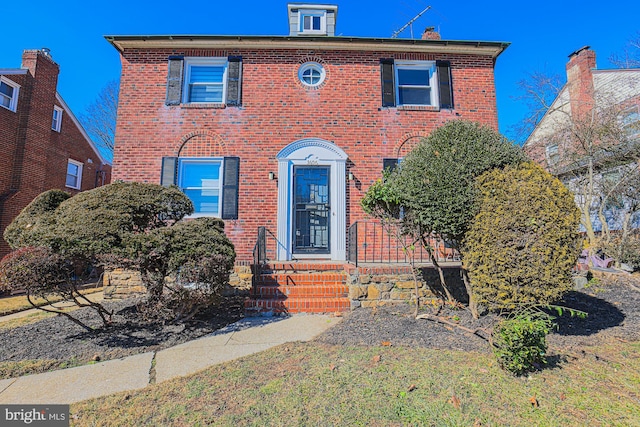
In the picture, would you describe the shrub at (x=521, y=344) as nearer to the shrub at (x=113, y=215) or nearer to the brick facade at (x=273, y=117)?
the shrub at (x=113, y=215)

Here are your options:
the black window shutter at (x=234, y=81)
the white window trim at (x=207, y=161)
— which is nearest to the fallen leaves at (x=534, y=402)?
the white window trim at (x=207, y=161)

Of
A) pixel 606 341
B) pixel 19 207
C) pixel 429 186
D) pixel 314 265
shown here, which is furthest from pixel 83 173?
pixel 606 341

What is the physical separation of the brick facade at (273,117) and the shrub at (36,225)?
2320 mm

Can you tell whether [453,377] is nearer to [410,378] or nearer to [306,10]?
[410,378]

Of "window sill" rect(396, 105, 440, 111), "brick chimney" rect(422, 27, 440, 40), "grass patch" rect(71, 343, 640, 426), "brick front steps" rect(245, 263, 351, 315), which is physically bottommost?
"grass patch" rect(71, 343, 640, 426)

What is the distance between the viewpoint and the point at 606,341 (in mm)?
3781

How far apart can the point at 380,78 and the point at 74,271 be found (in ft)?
24.4

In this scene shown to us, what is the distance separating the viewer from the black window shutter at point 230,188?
7.39 meters

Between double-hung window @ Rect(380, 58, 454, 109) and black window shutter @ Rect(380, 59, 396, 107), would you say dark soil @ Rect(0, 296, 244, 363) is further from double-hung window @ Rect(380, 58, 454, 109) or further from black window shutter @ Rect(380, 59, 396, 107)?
double-hung window @ Rect(380, 58, 454, 109)

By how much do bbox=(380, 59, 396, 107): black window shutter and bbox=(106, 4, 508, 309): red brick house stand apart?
25 millimetres

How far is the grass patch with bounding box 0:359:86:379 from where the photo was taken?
3316mm

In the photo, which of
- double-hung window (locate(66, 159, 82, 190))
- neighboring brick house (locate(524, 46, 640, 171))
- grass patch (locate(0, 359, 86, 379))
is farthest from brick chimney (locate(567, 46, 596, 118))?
double-hung window (locate(66, 159, 82, 190))

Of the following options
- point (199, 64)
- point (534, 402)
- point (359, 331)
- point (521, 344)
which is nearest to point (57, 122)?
point (199, 64)

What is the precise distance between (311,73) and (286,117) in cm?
138
